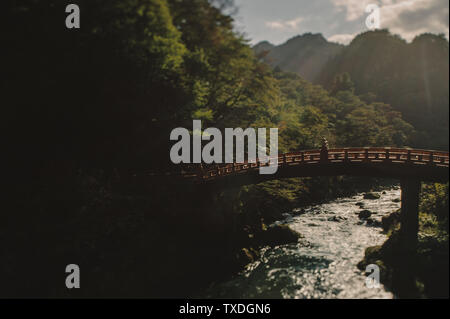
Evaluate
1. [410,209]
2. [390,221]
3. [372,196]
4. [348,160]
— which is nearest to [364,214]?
[390,221]

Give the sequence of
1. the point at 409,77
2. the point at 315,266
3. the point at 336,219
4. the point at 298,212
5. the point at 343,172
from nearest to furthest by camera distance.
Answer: the point at 315,266 → the point at 343,172 → the point at 336,219 → the point at 298,212 → the point at 409,77

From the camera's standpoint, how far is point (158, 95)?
2097 centimetres

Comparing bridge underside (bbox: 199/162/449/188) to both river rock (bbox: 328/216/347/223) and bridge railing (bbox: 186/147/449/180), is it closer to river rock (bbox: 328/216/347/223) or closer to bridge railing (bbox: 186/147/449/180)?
bridge railing (bbox: 186/147/449/180)

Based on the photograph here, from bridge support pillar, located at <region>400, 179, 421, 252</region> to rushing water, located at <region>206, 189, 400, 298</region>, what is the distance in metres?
3.79

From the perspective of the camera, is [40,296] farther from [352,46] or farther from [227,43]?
[352,46]

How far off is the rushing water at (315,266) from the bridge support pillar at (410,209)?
3.79 meters

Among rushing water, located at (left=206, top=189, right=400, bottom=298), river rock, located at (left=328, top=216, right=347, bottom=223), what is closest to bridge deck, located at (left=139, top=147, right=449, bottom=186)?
rushing water, located at (left=206, top=189, right=400, bottom=298)

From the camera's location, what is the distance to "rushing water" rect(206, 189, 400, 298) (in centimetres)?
1820

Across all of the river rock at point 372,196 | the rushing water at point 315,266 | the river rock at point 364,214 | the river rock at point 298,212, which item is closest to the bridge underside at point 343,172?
the rushing water at point 315,266

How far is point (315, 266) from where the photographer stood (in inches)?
841

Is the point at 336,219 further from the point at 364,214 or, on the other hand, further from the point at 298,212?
the point at 298,212

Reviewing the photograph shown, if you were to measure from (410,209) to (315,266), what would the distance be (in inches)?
337

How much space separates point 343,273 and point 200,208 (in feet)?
37.8
